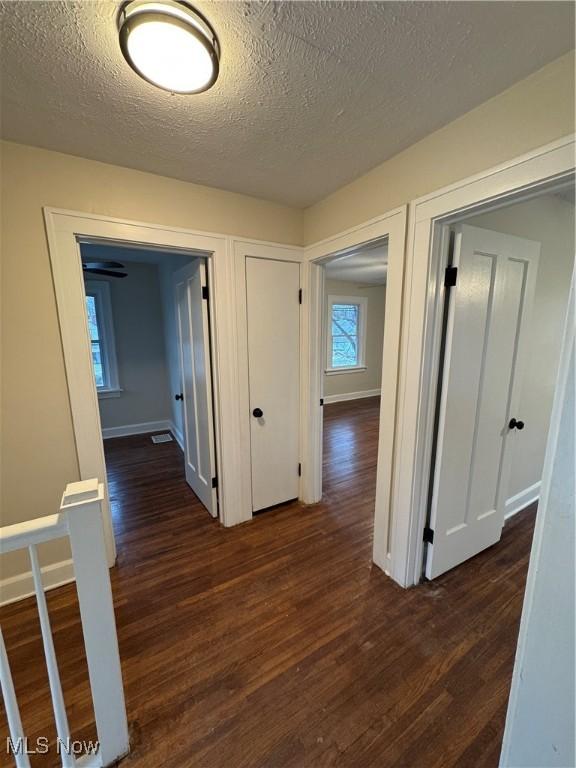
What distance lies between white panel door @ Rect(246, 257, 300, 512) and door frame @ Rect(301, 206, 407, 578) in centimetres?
9

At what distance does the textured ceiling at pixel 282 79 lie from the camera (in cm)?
89

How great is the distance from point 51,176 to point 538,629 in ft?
8.28

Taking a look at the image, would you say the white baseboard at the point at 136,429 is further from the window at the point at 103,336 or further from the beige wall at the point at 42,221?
the beige wall at the point at 42,221

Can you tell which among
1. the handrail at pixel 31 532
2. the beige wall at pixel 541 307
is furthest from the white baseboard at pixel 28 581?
the beige wall at pixel 541 307

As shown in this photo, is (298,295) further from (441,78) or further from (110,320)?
(110,320)

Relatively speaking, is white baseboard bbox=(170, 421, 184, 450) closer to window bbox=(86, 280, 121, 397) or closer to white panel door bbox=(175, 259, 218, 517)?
window bbox=(86, 280, 121, 397)

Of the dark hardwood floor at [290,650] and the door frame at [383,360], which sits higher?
the door frame at [383,360]

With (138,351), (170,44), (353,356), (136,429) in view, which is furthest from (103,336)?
(353,356)

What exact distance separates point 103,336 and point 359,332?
4.63m

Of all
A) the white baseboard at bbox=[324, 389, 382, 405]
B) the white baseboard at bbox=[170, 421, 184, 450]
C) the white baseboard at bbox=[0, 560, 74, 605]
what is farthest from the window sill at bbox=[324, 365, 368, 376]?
the white baseboard at bbox=[0, 560, 74, 605]

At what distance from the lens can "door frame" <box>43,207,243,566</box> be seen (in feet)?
5.42

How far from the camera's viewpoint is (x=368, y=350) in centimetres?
655

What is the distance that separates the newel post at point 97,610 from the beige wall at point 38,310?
107 centimetres

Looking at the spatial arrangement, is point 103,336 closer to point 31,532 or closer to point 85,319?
point 85,319
